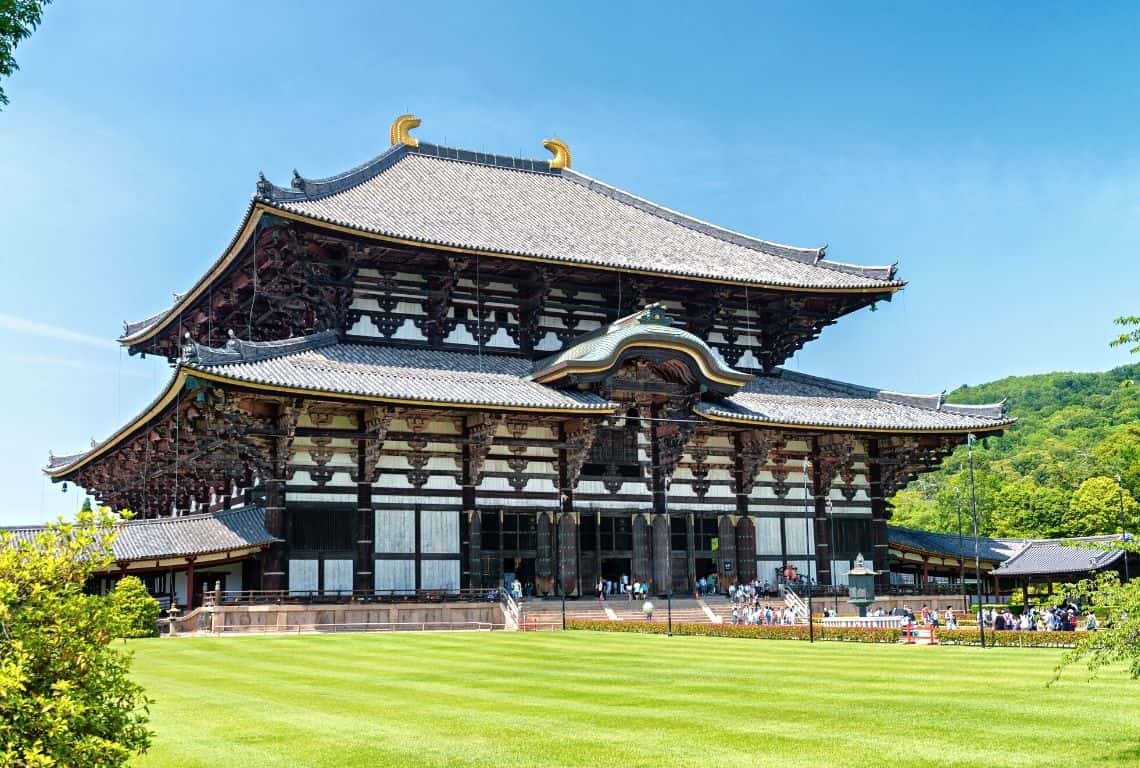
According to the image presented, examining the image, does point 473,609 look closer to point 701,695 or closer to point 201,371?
point 201,371

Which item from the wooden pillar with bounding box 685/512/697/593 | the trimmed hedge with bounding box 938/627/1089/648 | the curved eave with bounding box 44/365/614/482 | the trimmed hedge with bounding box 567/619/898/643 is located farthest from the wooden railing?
the trimmed hedge with bounding box 938/627/1089/648

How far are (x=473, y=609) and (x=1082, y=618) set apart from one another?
21.6 metres

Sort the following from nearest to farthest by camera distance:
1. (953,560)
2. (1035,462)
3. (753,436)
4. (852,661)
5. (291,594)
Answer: (852,661), (291,594), (753,436), (953,560), (1035,462)

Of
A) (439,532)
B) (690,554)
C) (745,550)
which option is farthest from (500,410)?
(745,550)

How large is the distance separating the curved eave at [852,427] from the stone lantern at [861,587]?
558 cm

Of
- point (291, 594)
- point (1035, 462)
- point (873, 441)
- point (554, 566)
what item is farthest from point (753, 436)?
point (1035, 462)

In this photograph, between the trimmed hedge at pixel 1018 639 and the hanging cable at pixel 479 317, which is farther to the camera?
the hanging cable at pixel 479 317

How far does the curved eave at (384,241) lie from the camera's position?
4519 cm

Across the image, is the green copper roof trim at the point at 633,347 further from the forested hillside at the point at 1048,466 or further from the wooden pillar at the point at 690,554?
the forested hillside at the point at 1048,466

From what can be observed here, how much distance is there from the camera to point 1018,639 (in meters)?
32.1

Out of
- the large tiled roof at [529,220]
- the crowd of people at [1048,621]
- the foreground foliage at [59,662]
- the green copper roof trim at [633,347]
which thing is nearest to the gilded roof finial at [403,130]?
the large tiled roof at [529,220]

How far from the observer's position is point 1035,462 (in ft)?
422

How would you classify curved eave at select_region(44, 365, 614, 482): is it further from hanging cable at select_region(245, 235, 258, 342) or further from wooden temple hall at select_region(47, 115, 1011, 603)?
hanging cable at select_region(245, 235, 258, 342)

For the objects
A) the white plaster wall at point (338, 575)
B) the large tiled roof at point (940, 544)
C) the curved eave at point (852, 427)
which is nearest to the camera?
the white plaster wall at point (338, 575)
